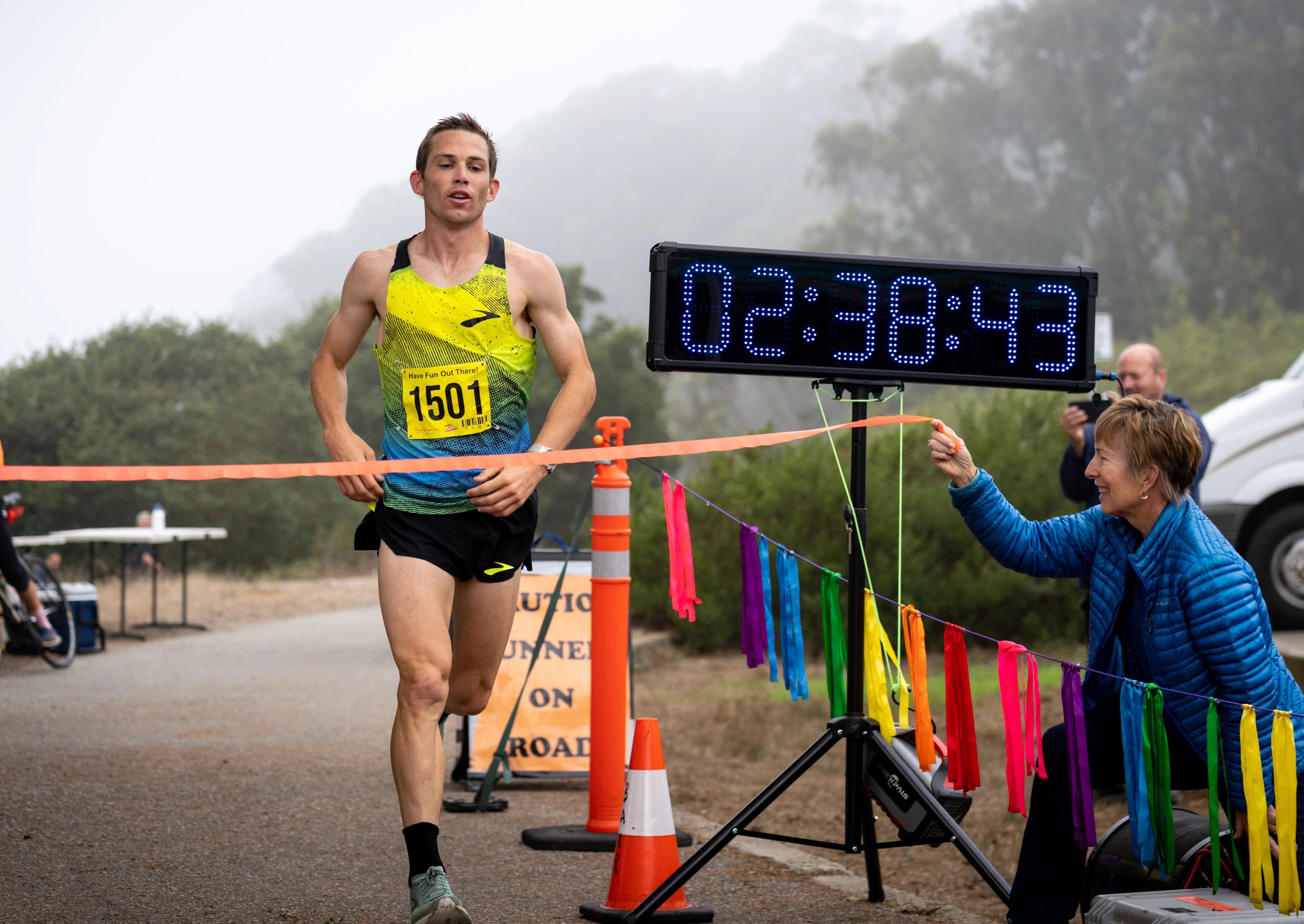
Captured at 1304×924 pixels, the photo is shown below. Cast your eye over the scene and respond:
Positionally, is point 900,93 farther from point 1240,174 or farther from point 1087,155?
point 1240,174

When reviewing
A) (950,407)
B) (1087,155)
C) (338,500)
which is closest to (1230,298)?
(1087,155)

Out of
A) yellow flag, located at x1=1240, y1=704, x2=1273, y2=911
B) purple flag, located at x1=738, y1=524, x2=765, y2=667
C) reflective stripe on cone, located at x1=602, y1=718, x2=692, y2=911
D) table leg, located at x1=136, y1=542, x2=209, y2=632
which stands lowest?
table leg, located at x1=136, y1=542, x2=209, y2=632

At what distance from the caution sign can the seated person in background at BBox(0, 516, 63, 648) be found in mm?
4850

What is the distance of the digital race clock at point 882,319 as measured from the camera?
4.04m

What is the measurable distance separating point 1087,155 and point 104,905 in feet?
226

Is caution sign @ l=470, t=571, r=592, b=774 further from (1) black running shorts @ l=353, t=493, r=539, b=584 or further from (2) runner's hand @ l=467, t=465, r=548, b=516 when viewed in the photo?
(2) runner's hand @ l=467, t=465, r=548, b=516

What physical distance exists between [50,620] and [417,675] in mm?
8485

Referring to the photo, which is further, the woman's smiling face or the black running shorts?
the black running shorts

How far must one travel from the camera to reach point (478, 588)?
13.6 ft

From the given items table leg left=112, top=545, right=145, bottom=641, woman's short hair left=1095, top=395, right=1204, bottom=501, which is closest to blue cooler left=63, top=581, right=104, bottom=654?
table leg left=112, top=545, right=145, bottom=641

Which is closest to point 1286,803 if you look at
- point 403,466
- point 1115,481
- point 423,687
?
point 1115,481

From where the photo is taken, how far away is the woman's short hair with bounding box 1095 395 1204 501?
3576mm

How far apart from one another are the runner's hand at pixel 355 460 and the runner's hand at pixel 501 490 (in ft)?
0.91

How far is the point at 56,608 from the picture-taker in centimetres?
1116
